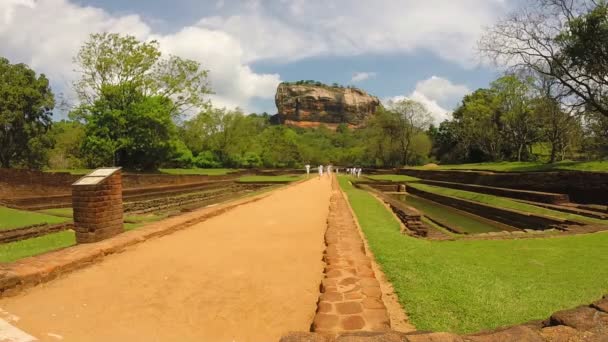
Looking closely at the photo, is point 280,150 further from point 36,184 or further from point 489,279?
point 489,279

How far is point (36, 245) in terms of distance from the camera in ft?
21.0

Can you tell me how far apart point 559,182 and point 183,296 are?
55.4 ft

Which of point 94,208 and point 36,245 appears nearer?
point 94,208

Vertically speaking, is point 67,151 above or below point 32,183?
above

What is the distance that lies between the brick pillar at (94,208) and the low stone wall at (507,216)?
9.92m

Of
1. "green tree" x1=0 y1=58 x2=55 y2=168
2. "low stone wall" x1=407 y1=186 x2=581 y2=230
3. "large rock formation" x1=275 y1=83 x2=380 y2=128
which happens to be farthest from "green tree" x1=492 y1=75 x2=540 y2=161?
"large rock formation" x1=275 y1=83 x2=380 y2=128

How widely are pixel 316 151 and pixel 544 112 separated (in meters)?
40.5

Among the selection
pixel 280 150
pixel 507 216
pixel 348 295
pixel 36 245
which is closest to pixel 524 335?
pixel 348 295

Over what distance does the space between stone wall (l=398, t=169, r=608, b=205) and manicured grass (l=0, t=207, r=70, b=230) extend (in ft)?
56.4

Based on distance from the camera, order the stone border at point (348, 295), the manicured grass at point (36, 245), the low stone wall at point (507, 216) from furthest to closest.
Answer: the low stone wall at point (507, 216)
the manicured grass at point (36, 245)
the stone border at point (348, 295)

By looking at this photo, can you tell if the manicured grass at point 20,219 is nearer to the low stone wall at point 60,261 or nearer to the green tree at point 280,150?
the low stone wall at point 60,261

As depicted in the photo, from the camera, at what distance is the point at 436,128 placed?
181ft

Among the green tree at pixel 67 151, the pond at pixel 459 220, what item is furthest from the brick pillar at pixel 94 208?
the green tree at pixel 67 151

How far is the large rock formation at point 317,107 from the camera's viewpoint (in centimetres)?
13100
